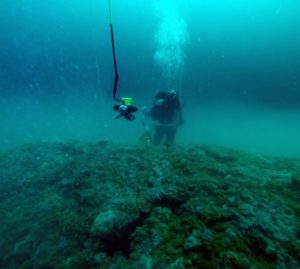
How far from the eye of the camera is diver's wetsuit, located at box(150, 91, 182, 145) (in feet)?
28.0

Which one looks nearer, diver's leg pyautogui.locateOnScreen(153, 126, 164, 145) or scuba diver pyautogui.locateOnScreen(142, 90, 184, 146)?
scuba diver pyautogui.locateOnScreen(142, 90, 184, 146)

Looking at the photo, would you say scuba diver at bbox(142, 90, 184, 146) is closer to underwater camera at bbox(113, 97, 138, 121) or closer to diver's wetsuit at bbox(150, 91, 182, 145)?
diver's wetsuit at bbox(150, 91, 182, 145)

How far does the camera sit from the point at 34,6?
36.4 meters

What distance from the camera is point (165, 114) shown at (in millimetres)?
9047

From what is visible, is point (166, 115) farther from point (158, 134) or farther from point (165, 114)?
point (158, 134)

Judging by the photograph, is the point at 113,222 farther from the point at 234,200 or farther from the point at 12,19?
the point at 12,19

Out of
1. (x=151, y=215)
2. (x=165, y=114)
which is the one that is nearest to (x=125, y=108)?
(x=151, y=215)

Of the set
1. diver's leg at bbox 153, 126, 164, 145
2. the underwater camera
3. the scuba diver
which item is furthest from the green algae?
diver's leg at bbox 153, 126, 164, 145

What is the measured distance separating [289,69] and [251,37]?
481 inches

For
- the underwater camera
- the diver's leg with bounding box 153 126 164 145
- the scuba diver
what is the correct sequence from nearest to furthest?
1. the underwater camera
2. the scuba diver
3. the diver's leg with bounding box 153 126 164 145

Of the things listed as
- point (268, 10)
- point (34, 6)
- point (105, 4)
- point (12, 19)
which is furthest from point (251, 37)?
point (12, 19)

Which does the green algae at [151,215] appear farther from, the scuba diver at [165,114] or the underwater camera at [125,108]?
the scuba diver at [165,114]

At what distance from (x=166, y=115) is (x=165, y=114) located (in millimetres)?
60

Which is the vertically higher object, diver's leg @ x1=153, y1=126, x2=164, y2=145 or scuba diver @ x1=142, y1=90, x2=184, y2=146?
scuba diver @ x1=142, y1=90, x2=184, y2=146
